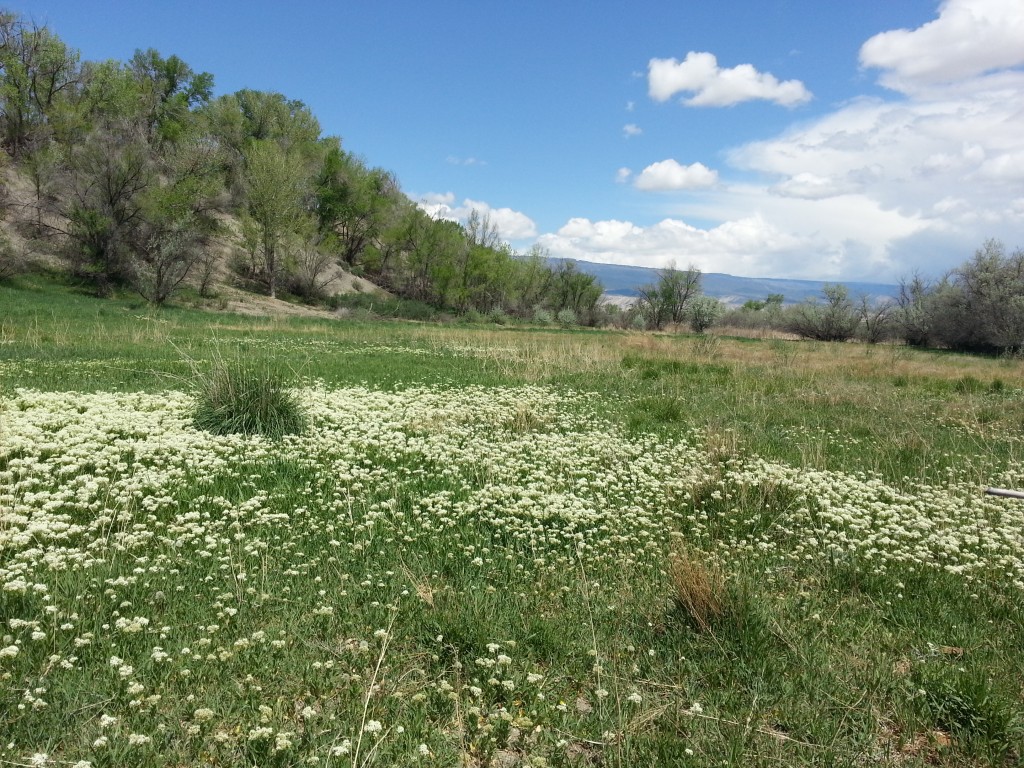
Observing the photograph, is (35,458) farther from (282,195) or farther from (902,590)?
(282,195)

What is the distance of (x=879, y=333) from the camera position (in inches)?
2500

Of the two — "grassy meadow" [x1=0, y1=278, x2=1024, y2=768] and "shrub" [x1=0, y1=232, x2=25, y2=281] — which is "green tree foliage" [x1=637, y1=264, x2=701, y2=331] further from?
"grassy meadow" [x1=0, y1=278, x2=1024, y2=768]

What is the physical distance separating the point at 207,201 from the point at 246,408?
64.6m

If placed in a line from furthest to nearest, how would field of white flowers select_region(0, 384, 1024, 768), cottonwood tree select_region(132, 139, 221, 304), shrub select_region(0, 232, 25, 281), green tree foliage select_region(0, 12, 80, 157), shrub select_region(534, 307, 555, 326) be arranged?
shrub select_region(534, 307, 555, 326) < green tree foliage select_region(0, 12, 80, 157) < cottonwood tree select_region(132, 139, 221, 304) < shrub select_region(0, 232, 25, 281) < field of white flowers select_region(0, 384, 1024, 768)

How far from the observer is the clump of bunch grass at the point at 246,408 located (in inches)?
373

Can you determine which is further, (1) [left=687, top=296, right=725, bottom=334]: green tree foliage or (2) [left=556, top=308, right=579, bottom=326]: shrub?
(2) [left=556, top=308, right=579, bottom=326]: shrub

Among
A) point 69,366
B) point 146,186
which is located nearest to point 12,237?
point 146,186

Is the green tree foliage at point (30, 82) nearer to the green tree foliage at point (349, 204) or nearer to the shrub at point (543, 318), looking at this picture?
the green tree foliage at point (349, 204)

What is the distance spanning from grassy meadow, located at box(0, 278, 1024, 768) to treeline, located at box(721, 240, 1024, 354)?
4559cm

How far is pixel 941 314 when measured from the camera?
180ft

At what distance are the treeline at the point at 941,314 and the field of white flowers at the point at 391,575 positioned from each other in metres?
45.8

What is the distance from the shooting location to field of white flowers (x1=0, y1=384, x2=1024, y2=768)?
346 cm

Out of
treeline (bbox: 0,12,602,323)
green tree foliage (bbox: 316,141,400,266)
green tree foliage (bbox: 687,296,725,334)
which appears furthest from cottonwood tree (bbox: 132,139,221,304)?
green tree foliage (bbox: 687,296,725,334)

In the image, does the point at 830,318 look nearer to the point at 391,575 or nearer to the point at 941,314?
the point at 941,314
